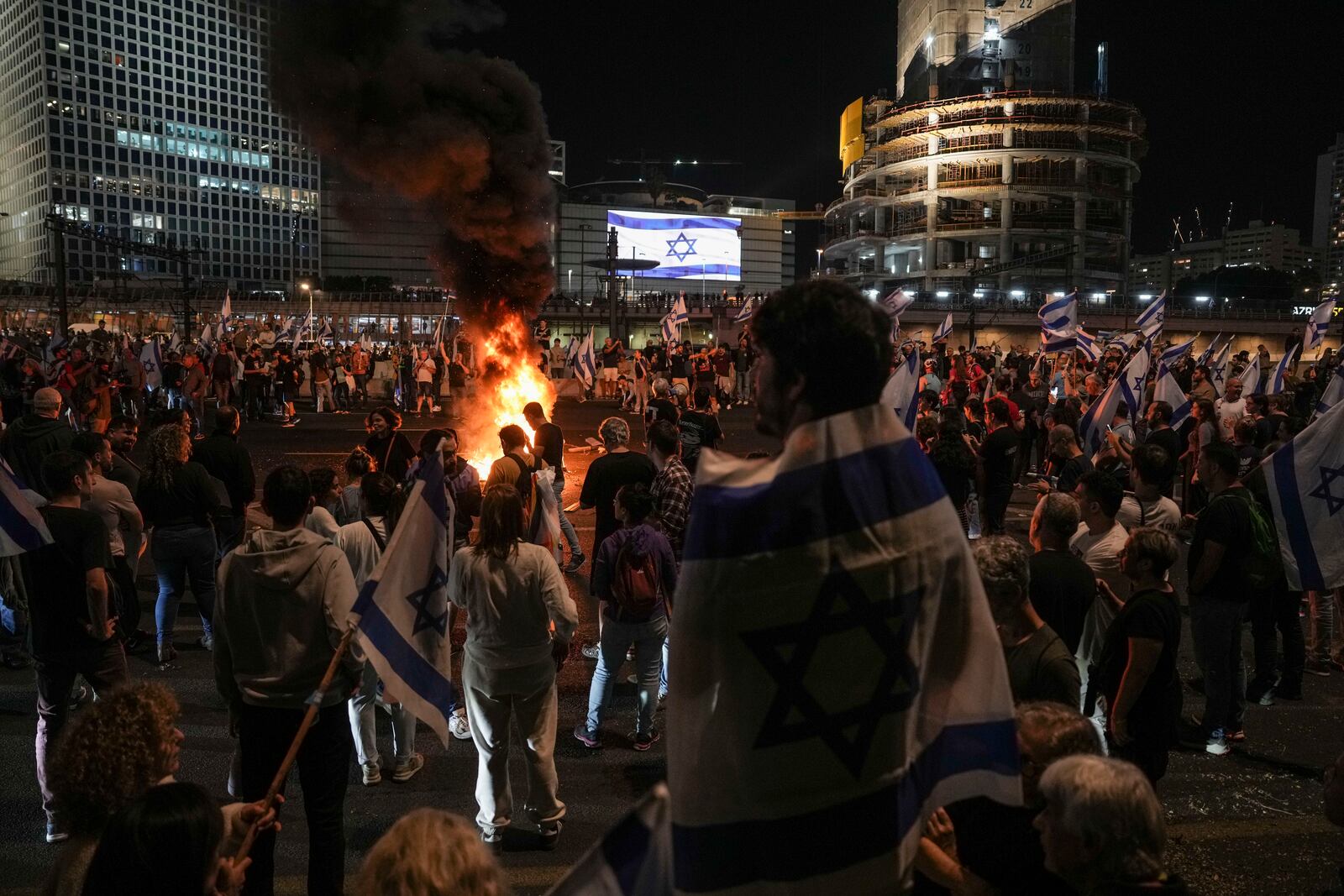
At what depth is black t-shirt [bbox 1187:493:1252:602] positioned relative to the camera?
5.64 m

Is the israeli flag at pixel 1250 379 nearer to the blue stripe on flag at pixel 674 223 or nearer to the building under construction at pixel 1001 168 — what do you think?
the building under construction at pixel 1001 168

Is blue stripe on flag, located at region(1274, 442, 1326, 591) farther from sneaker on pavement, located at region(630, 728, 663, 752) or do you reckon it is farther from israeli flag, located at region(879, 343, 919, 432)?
israeli flag, located at region(879, 343, 919, 432)

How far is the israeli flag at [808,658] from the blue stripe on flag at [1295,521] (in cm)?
434

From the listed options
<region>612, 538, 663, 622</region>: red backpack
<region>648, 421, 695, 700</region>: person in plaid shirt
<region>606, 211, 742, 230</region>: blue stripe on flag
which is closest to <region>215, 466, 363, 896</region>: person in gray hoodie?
<region>612, 538, 663, 622</region>: red backpack

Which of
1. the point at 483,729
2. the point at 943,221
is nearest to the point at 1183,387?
the point at 483,729

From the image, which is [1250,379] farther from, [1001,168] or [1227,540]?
[1001,168]

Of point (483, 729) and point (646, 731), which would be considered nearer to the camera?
point (483, 729)

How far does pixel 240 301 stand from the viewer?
70.4 meters

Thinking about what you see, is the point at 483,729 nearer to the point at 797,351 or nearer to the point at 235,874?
the point at 235,874

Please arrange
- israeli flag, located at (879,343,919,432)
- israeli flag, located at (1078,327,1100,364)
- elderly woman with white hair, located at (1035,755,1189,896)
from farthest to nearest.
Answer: israeli flag, located at (1078,327,1100,364) → israeli flag, located at (879,343,919,432) → elderly woman with white hair, located at (1035,755,1189,896)

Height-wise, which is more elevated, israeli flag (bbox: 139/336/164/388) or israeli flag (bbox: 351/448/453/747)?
israeli flag (bbox: 139/336/164/388)

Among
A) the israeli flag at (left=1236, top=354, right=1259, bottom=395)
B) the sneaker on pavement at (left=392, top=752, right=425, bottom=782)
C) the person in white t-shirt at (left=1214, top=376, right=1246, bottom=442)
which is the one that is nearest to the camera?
the sneaker on pavement at (left=392, top=752, right=425, bottom=782)

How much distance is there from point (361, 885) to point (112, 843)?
0.66 meters

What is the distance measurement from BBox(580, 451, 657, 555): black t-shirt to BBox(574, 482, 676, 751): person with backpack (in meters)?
1.20
